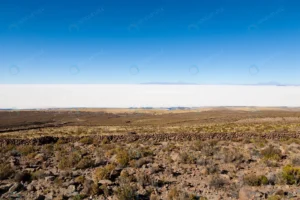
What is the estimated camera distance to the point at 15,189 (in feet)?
23.8

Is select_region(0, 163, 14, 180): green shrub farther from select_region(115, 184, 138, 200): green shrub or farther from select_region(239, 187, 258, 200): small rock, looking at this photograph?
select_region(239, 187, 258, 200): small rock

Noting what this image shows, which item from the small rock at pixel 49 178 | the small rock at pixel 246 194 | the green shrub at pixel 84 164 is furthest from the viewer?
the green shrub at pixel 84 164

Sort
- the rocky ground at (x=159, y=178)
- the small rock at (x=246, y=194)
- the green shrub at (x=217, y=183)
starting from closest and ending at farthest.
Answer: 1. the small rock at (x=246, y=194)
2. the rocky ground at (x=159, y=178)
3. the green shrub at (x=217, y=183)

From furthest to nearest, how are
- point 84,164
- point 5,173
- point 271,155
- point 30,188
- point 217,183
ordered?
point 271,155
point 84,164
point 5,173
point 30,188
point 217,183

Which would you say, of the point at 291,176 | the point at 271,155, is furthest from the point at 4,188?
the point at 271,155

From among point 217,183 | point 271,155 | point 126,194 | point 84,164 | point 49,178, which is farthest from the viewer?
point 271,155

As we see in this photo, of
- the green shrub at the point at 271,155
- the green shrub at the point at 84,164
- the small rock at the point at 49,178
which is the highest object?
the green shrub at the point at 271,155

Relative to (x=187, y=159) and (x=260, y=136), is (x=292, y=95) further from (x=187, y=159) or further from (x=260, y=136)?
(x=187, y=159)

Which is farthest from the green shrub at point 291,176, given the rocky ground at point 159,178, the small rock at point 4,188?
the small rock at point 4,188

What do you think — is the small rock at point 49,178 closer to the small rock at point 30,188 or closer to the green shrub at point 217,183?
the small rock at point 30,188

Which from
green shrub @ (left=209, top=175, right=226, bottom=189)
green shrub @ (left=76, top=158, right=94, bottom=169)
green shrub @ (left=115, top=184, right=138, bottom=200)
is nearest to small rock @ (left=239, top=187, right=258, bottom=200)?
green shrub @ (left=209, top=175, right=226, bottom=189)

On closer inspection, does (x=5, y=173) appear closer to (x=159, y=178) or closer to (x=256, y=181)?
(x=159, y=178)

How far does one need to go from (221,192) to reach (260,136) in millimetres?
12202

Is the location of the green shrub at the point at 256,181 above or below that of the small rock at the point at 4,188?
above
